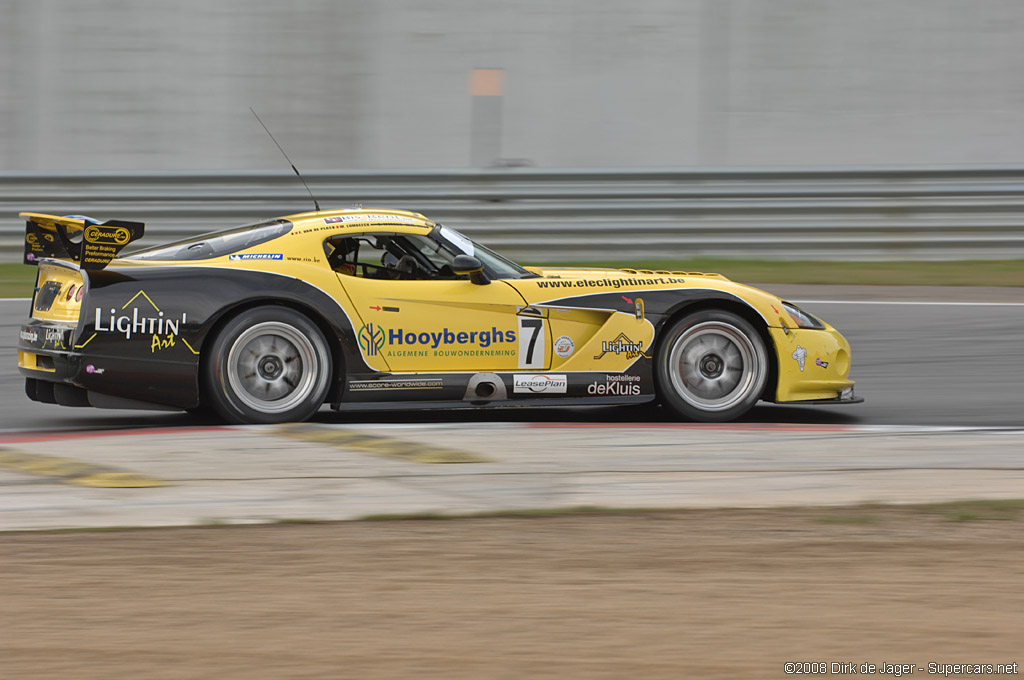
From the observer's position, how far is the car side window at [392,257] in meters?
7.16

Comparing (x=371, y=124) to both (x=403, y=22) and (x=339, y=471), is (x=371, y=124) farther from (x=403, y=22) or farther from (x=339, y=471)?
(x=339, y=471)

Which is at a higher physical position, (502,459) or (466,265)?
(466,265)

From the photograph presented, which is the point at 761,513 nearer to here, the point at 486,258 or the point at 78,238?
the point at 486,258

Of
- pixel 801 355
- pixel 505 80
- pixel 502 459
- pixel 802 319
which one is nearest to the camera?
pixel 502 459

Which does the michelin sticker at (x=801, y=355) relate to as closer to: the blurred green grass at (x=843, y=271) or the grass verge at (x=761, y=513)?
the grass verge at (x=761, y=513)

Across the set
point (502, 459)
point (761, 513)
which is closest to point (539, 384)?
point (502, 459)

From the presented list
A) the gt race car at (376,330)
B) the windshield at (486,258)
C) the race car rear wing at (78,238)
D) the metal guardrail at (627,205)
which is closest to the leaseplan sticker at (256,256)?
the gt race car at (376,330)

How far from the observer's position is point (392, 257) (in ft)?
23.6

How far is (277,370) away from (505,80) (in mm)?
7203

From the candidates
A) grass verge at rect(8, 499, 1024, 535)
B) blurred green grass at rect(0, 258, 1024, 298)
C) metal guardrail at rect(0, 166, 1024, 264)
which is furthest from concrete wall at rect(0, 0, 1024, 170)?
grass verge at rect(8, 499, 1024, 535)

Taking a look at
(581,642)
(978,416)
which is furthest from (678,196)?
(581,642)

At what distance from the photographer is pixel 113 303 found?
265 inches

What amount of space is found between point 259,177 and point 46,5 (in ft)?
10.8

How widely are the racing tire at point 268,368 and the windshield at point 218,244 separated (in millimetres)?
421
